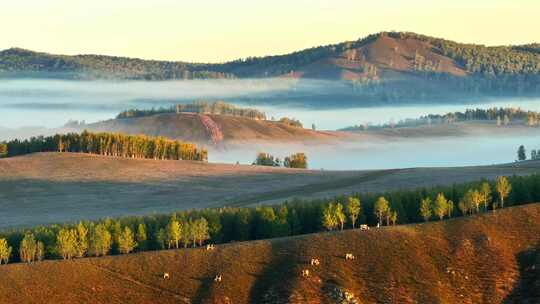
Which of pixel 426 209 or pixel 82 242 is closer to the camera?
pixel 82 242

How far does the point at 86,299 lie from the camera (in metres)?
155

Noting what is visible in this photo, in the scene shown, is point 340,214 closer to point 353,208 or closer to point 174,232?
point 353,208

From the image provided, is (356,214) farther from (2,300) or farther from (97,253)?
(2,300)

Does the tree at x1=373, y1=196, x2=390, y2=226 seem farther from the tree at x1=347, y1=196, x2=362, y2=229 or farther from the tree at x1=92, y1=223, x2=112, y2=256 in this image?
the tree at x1=92, y1=223, x2=112, y2=256

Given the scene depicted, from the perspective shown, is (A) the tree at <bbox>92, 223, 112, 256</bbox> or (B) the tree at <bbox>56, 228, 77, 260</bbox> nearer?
(B) the tree at <bbox>56, 228, 77, 260</bbox>

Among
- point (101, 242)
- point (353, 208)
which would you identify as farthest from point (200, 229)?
point (353, 208)

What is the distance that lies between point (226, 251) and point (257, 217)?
2665cm

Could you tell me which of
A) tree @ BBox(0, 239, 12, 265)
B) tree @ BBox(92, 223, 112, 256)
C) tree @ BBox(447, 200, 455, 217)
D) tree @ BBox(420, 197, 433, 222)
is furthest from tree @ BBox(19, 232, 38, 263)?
tree @ BBox(447, 200, 455, 217)

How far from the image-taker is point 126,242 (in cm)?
17888

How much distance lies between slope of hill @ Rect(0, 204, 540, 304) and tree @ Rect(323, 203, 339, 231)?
42.3 ft

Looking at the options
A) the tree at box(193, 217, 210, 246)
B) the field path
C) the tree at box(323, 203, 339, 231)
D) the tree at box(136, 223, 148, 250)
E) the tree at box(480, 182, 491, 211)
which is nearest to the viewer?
the field path

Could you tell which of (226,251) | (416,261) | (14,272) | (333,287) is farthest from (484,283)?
(14,272)

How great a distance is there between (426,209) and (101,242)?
51.4m

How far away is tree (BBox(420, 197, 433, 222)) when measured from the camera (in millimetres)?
190375
